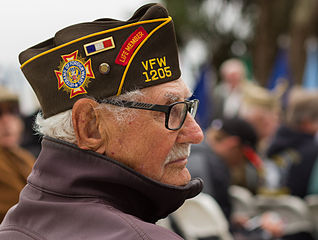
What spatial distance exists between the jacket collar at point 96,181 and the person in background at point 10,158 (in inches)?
67.4

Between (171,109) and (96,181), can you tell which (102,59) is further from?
(96,181)

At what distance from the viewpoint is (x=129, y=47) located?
155 centimetres

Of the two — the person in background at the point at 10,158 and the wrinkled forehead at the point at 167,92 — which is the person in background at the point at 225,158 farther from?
the wrinkled forehead at the point at 167,92

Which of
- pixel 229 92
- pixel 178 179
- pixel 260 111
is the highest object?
pixel 178 179

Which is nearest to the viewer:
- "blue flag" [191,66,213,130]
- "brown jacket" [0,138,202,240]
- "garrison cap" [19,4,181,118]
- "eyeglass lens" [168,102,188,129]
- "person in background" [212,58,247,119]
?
"brown jacket" [0,138,202,240]

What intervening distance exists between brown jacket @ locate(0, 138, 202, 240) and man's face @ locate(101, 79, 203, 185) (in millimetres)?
102

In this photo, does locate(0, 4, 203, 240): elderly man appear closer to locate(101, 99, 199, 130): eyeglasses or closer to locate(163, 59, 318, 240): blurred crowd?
locate(101, 99, 199, 130): eyeglasses

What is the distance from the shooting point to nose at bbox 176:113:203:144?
1681 millimetres

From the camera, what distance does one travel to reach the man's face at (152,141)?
1586 mm

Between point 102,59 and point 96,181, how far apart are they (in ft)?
1.25

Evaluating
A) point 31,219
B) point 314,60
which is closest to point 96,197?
point 31,219

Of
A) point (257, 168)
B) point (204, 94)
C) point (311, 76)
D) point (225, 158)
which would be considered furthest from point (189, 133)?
point (311, 76)

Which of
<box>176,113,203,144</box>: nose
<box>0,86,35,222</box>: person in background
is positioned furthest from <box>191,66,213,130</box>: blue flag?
<box>176,113,203,144</box>: nose

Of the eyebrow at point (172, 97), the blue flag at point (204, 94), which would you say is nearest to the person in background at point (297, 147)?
the blue flag at point (204, 94)
